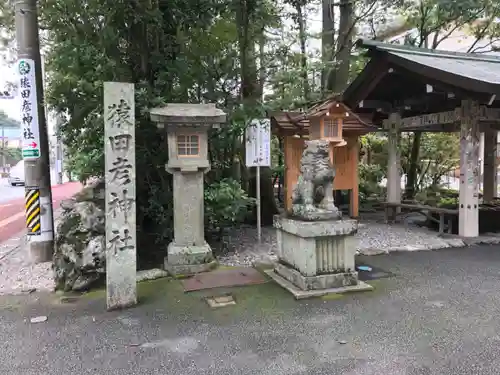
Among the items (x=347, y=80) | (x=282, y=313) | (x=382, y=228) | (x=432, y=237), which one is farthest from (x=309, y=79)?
(x=282, y=313)

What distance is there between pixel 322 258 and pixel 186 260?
2159 mm

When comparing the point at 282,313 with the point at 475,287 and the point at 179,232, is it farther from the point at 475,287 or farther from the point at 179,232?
the point at 475,287

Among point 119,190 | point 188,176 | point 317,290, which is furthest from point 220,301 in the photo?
point 188,176

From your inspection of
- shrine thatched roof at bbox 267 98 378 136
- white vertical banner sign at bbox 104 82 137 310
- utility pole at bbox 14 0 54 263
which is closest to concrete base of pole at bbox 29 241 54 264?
utility pole at bbox 14 0 54 263

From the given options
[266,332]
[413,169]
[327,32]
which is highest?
[327,32]

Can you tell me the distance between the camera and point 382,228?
994 centimetres

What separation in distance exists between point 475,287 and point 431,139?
11271mm

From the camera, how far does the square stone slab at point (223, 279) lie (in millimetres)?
5602

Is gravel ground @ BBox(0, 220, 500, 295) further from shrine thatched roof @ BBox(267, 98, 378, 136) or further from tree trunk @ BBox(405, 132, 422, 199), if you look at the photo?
tree trunk @ BBox(405, 132, 422, 199)

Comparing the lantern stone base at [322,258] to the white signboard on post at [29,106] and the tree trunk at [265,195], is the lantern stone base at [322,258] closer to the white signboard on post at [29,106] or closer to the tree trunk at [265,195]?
the white signboard on post at [29,106]

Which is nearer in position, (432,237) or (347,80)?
(432,237)

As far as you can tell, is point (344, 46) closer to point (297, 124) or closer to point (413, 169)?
point (297, 124)

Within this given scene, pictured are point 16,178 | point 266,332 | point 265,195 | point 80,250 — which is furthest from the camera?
point 16,178

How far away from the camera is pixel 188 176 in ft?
20.6
